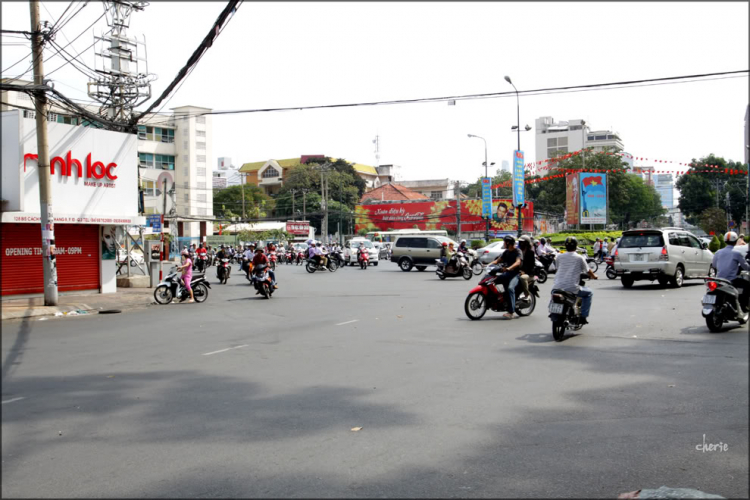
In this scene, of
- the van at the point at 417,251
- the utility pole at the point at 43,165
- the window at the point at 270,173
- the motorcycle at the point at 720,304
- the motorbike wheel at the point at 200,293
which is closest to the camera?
the utility pole at the point at 43,165

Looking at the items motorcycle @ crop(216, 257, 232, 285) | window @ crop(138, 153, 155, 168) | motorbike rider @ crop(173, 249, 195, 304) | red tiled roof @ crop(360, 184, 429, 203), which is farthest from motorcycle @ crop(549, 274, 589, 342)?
red tiled roof @ crop(360, 184, 429, 203)

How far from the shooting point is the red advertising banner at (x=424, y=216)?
6800cm

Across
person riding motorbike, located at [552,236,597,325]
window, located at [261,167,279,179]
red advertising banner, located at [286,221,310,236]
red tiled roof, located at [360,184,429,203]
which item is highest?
window, located at [261,167,279,179]

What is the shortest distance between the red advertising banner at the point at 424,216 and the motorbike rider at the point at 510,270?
5262 cm

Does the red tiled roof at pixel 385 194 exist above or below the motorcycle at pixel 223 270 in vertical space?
above

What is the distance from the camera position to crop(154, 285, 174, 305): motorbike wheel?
51.9 ft

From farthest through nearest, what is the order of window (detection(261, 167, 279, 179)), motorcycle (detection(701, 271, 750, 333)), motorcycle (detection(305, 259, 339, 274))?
1. window (detection(261, 167, 279, 179))
2. motorcycle (detection(305, 259, 339, 274))
3. motorcycle (detection(701, 271, 750, 333))

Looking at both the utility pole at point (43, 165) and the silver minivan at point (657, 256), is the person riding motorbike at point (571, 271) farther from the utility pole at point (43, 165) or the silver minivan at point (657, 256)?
the silver minivan at point (657, 256)

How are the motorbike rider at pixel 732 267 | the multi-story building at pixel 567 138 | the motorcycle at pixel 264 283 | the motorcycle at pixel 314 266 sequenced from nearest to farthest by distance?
1. the motorbike rider at pixel 732 267
2. the motorcycle at pixel 264 283
3. the motorcycle at pixel 314 266
4. the multi-story building at pixel 567 138

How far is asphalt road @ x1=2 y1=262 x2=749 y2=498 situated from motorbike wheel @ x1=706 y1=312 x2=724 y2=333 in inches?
20.3

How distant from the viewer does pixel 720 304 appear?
9.77 m

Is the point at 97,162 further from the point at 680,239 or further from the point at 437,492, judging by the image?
the point at 680,239

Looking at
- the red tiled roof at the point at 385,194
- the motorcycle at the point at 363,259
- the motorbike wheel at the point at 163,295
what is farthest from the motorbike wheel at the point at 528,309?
the red tiled roof at the point at 385,194

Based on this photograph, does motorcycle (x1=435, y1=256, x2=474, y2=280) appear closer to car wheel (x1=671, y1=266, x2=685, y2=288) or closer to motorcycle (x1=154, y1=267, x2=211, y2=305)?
car wheel (x1=671, y1=266, x2=685, y2=288)
